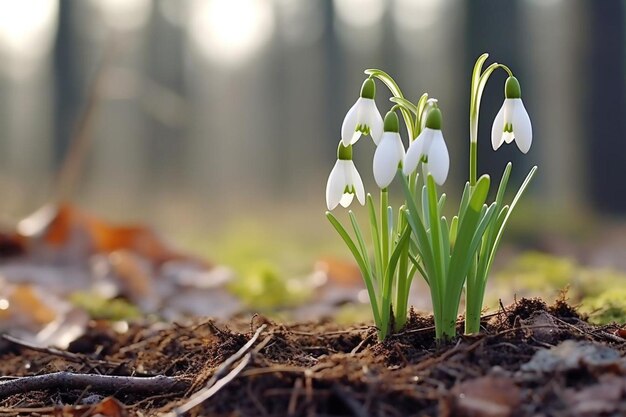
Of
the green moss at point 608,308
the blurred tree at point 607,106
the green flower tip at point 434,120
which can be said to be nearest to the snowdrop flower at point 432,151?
the green flower tip at point 434,120

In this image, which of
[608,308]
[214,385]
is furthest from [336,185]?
[608,308]

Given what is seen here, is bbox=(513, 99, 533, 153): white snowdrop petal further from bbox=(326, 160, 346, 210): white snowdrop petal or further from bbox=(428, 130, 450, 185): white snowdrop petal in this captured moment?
bbox=(326, 160, 346, 210): white snowdrop petal

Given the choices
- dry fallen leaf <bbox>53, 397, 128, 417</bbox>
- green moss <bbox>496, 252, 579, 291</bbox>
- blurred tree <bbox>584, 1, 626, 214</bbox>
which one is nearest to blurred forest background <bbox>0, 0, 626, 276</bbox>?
blurred tree <bbox>584, 1, 626, 214</bbox>

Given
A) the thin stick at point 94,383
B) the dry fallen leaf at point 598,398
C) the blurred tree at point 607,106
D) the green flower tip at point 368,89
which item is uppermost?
the blurred tree at point 607,106

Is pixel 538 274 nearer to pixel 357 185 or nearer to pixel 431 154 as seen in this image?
pixel 357 185

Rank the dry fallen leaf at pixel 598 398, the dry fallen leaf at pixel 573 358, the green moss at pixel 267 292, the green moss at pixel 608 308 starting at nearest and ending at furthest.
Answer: the dry fallen leaf at pixel 598 398, the dry fallen leaf at pixel 573 358, the green moss at pixel 608 308, the green moss at pixel 267 292

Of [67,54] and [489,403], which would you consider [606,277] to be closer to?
[489,403]

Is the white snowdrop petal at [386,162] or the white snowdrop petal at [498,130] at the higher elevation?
the white snowdrop petal at [498,130]

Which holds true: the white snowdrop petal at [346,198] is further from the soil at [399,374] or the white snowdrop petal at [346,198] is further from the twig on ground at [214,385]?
the twig on ground at [214,385]

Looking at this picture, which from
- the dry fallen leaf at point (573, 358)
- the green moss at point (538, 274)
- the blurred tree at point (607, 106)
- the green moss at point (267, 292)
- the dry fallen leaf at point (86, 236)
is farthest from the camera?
the blurred tree at point (607, 106)
